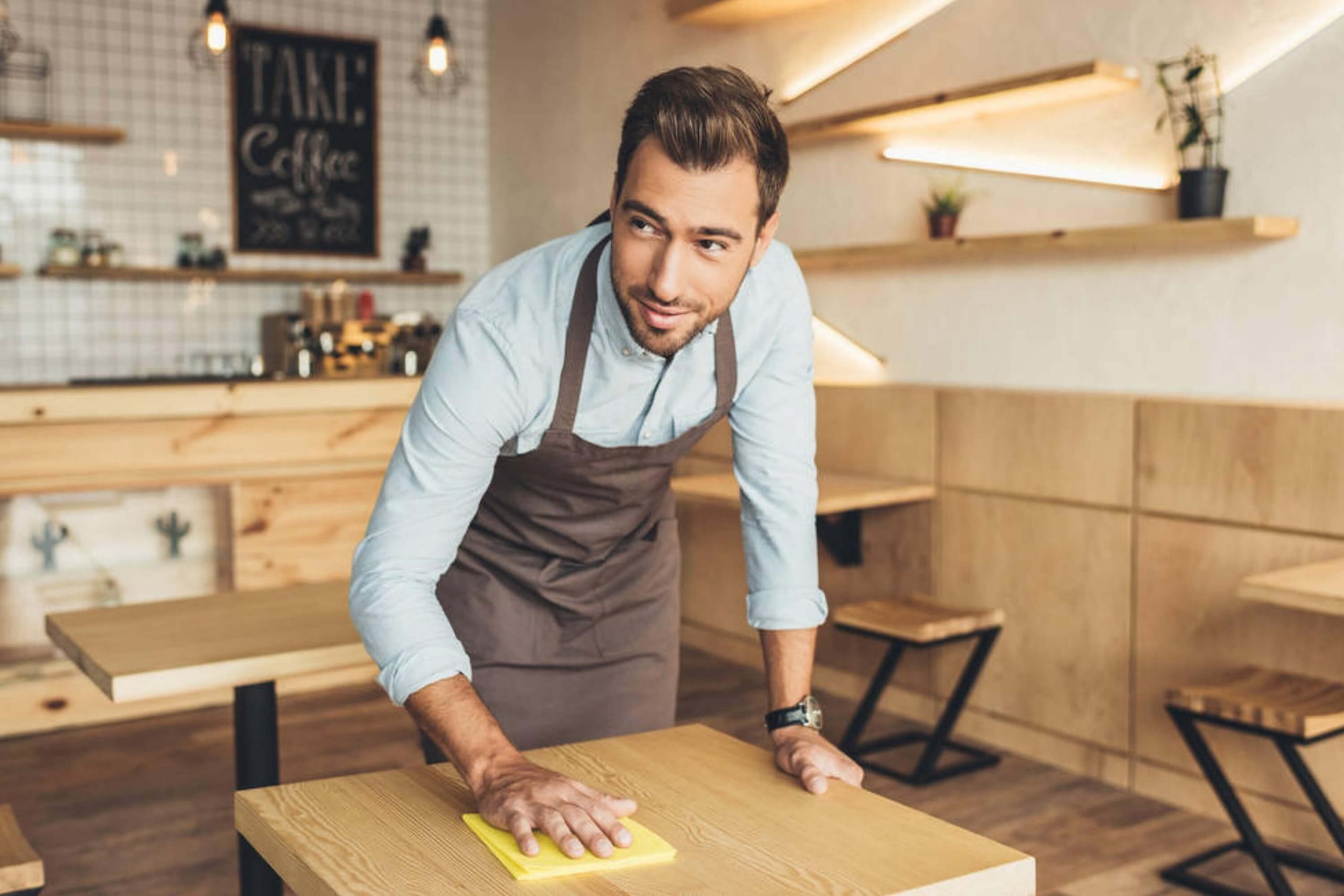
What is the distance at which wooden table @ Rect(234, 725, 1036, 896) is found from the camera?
129 cm

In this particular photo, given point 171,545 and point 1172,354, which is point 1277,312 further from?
point 171,545

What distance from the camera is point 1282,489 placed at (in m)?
3.21

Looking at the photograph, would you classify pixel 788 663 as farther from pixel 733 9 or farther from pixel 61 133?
pixel 61 133

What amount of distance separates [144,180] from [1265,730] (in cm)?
500

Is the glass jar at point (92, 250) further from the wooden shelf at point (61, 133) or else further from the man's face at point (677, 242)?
the man's face at point (677, 242)

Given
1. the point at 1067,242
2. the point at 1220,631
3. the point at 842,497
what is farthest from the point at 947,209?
the point at 1220,631

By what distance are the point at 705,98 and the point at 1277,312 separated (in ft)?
7.69

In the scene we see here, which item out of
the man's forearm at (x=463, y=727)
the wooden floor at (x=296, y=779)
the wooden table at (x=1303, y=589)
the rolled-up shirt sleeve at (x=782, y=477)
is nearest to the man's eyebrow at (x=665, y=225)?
the rolled-up shirt sleeve at (x=782, y=477)

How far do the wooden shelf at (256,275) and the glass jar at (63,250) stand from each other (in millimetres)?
39

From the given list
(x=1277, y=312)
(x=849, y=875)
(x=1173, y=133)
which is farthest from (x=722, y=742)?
(x=1173, y=133)

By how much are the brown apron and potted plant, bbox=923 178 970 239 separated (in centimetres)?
211

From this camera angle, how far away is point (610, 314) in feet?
5.89

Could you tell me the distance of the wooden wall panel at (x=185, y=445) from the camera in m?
4.23

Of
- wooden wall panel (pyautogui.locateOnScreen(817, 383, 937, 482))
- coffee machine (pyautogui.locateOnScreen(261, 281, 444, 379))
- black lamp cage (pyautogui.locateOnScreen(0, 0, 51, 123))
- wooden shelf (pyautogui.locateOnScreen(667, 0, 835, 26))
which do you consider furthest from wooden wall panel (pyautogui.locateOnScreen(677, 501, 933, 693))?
black lamp cage (pyautogui.locateOnScreen(0, 0, 51, 123))
